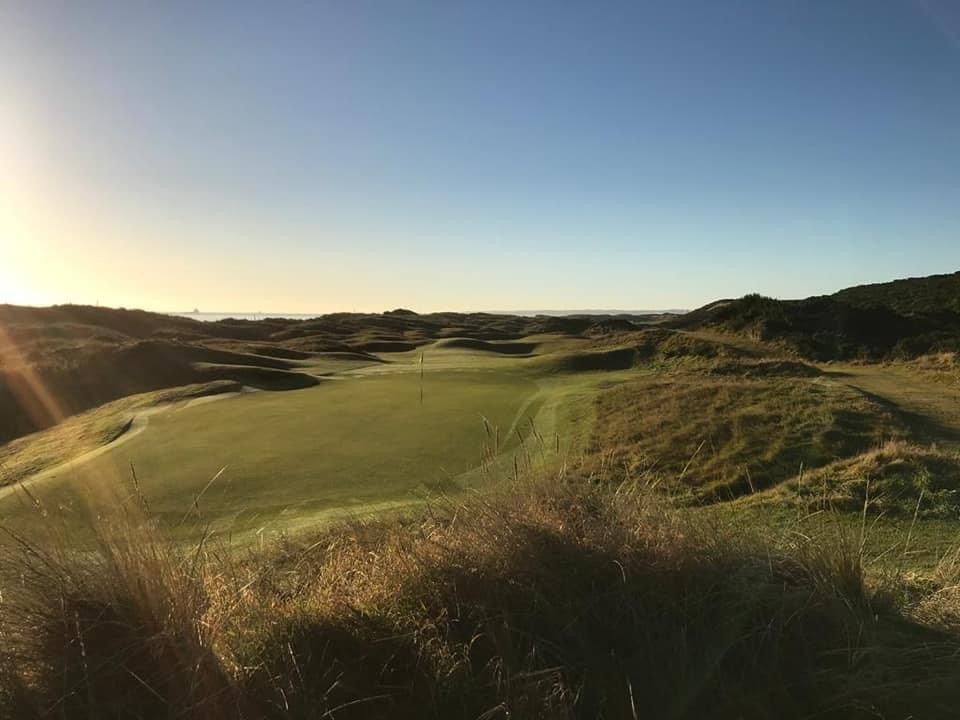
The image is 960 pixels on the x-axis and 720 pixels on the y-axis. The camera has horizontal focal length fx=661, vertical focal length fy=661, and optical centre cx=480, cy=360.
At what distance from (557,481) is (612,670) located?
149 cm

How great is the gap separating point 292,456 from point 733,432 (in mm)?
6940

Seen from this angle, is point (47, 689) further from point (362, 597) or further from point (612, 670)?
point (612, 670)

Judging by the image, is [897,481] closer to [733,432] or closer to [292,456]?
[733,432]

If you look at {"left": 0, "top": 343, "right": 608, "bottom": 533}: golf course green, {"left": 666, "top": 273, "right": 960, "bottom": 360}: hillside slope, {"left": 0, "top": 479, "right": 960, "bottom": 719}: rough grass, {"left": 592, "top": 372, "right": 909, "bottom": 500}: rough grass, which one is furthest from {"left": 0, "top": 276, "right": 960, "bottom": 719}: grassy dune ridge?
{"left": 666, "top": 273, "right": 960, "bottom": 360}: hillside slope

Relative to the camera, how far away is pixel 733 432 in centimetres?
1055

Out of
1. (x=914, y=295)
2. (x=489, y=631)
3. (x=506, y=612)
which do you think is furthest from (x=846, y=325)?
(x=489, y=631)

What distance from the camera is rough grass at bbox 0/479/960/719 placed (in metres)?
2.76

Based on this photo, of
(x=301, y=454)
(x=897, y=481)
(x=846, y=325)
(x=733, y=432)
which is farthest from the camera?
(x=846, y=325)

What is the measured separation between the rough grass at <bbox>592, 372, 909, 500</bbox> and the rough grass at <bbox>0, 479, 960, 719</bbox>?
11.4 ft

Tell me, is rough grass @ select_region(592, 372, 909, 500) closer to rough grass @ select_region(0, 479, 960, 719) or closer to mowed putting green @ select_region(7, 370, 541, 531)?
mowed putting green @ select_region(7, 370, 541, 531)

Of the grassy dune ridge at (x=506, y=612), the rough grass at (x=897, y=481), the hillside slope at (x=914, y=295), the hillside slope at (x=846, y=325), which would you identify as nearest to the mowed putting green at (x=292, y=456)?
the grassy dune ridge at (x=506, y=612)

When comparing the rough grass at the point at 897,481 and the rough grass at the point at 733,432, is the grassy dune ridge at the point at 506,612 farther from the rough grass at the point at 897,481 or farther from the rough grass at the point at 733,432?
the rough grass at the point at 733,432

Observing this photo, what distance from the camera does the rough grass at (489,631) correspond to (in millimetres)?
2764

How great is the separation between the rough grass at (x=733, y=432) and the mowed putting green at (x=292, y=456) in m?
2.00
